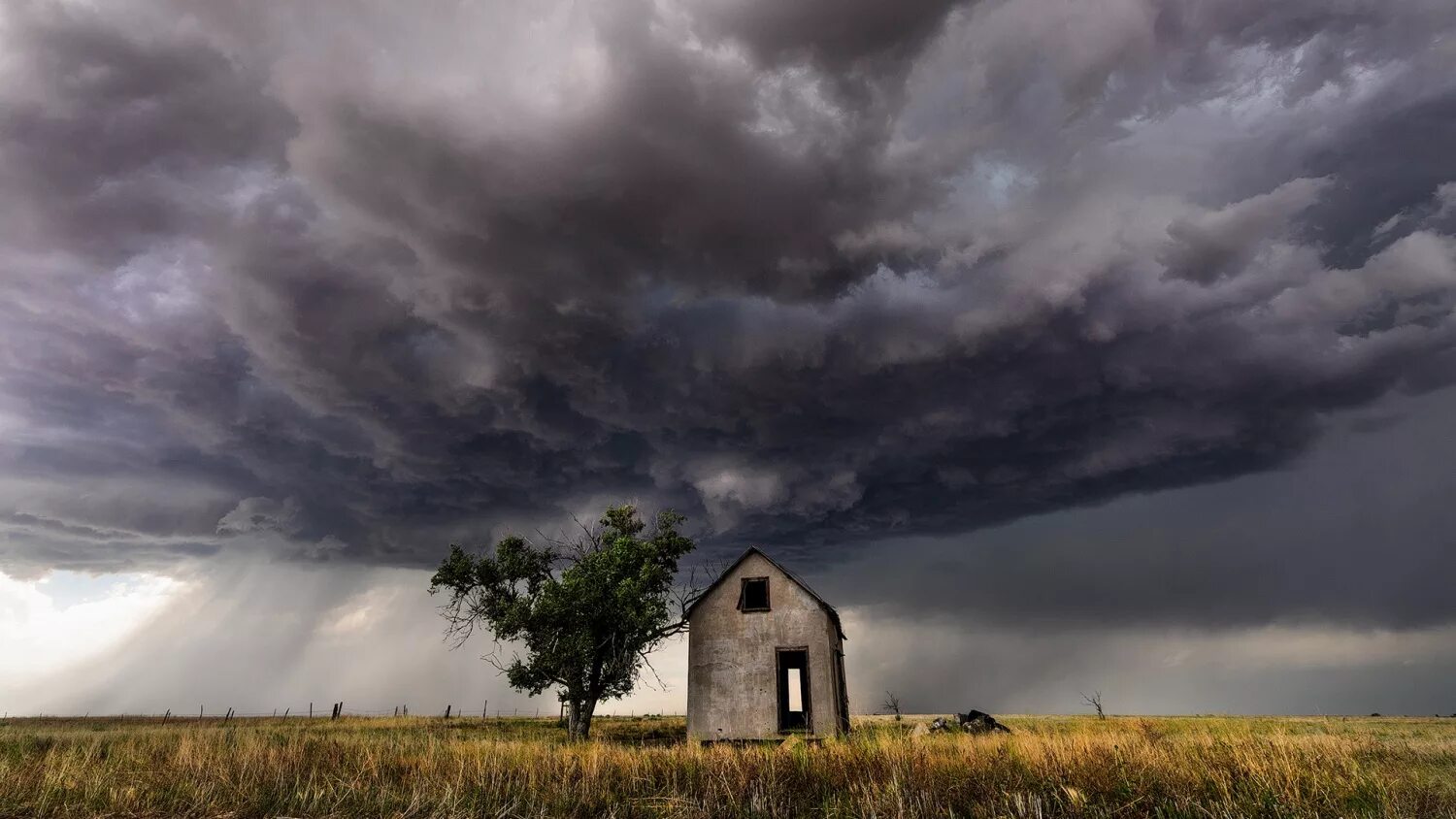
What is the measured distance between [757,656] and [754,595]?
2.54 meters

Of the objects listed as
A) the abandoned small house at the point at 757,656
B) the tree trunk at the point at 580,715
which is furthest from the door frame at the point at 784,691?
the tree trunk at the point at 580,715

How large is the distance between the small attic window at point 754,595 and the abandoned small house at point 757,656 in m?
0.04

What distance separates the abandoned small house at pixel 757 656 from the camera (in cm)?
2670

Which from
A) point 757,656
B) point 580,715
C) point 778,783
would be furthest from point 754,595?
point 778,783

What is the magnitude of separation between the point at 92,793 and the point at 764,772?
39.5 ft

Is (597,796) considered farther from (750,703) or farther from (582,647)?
(582,647)

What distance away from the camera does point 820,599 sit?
28.0m

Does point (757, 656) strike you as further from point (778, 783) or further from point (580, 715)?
point (778, 783)

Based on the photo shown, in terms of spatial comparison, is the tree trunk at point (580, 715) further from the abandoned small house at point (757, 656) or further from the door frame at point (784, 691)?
the door frame at point (784, 691)

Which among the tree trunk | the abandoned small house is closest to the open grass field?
the abandoned small house

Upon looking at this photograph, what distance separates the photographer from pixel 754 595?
94.5 feet

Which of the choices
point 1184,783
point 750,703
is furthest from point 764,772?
point 750,703

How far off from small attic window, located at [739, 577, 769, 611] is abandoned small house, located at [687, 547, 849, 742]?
0.04 m

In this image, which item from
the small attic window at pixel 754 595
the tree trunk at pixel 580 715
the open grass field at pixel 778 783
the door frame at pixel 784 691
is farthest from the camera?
the tree trunk at pixel 580 715
